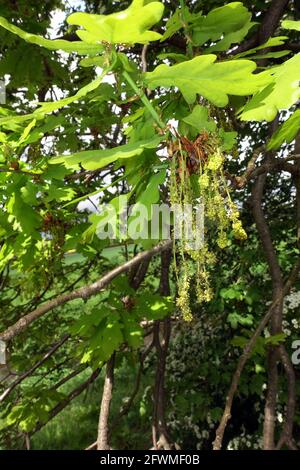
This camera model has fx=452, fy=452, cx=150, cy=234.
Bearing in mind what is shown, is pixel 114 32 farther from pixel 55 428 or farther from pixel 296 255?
pixel 55 428

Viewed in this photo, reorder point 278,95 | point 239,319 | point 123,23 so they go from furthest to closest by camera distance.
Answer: point 239,319 < point 278,95 < point 123,23

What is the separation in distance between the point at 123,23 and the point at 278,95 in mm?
340

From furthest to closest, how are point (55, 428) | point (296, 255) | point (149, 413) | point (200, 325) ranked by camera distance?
point (55, 428), point (200, 325), point (149, 413), point (296, 255)

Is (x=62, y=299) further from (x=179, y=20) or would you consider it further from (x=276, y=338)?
(x=276, y=338)

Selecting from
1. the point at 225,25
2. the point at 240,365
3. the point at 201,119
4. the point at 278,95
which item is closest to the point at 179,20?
the point at 225,25

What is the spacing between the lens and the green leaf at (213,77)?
0.91 meters

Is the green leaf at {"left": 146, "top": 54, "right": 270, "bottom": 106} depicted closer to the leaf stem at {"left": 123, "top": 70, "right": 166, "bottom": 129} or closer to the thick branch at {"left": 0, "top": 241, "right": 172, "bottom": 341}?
the leaf stem at {"left": 123, "top": 70, "right": 166, "bottom": 129}

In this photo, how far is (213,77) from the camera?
0.92 m

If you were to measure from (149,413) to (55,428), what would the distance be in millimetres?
2434

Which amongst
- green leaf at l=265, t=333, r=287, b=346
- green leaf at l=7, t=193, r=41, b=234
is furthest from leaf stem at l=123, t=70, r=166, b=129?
green leaf at l=265, t=333, r=287, b=346

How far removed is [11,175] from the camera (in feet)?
5.33

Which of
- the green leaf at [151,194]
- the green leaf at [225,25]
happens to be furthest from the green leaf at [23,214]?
the green leaf at [225,25]

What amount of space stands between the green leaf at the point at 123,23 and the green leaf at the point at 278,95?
259 millimetres
